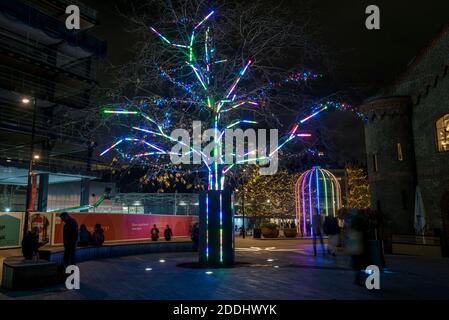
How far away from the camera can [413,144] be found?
30.0 m

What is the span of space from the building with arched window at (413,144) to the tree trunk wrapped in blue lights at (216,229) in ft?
49.7

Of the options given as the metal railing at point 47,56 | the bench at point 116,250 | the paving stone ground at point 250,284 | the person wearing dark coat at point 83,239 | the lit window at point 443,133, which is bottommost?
the paving stone ground at point 250,284

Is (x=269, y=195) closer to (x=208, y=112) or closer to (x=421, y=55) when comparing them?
(x=421, y=55)

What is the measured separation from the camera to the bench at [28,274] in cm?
888

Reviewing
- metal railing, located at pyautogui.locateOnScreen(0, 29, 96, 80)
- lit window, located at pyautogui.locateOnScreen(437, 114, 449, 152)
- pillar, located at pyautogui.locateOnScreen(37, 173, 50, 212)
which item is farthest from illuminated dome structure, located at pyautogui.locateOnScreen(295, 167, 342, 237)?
metal railing, located at pyautogui.locateOnScreen(0, 29, 96, 80)

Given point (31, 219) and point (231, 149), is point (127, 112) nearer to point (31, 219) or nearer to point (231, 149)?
point (231, 149)

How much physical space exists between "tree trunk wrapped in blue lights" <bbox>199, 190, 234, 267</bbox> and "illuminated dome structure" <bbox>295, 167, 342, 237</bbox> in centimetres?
1853

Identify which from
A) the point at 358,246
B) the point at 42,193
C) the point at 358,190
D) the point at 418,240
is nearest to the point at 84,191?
the point at 42,193

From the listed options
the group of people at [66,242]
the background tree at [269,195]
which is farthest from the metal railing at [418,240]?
the background tree at [269,195]

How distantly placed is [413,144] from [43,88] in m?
33.7

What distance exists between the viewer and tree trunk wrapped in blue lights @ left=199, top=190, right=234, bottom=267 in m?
12.5

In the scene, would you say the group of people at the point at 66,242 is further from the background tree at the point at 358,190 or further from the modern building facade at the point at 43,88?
the background tree at the point at 358,190

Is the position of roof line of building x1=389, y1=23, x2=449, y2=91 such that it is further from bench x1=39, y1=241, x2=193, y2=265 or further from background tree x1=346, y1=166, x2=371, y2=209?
background tree x1=346, y1=166, x2=371, y2=209

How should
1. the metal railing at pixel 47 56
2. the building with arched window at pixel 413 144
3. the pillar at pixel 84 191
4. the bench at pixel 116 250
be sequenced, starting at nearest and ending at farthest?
the bench at pixel 116 250
the building with arched window at pixel 413 144
the metal railing at pixel 47 56
the pillar at pixel 84 191
